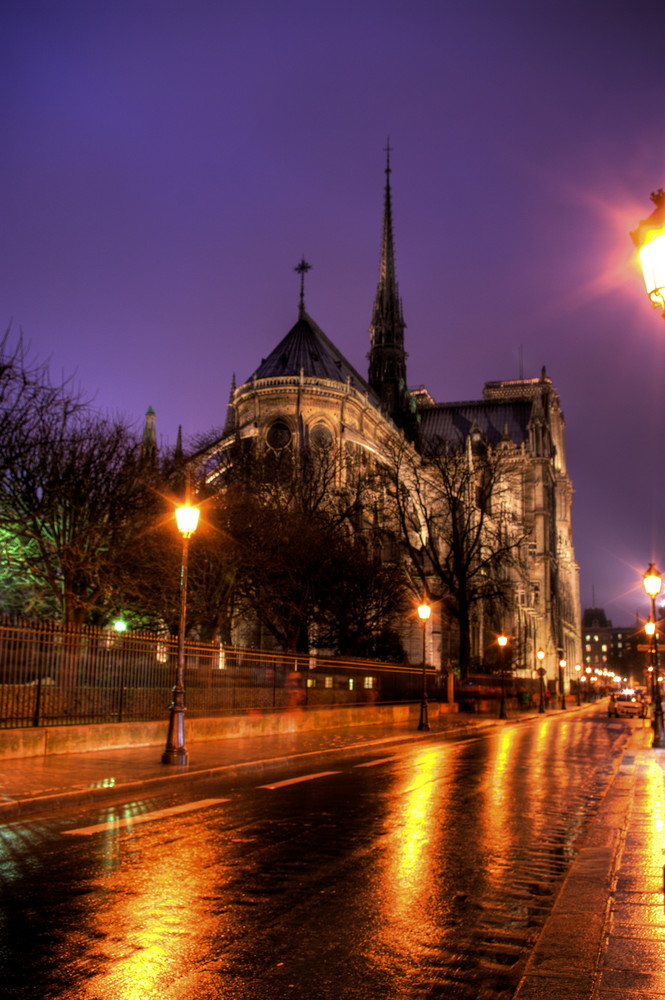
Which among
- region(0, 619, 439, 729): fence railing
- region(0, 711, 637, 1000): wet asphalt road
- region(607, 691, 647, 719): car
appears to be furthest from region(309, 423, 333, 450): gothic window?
region(0, 711, 637, 1000): wet asphalt road

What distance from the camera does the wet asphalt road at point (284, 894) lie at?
429 centimetres

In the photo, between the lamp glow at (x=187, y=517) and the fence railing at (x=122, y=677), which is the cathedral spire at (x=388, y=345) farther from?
the lamp glow at (x=187, y=517)

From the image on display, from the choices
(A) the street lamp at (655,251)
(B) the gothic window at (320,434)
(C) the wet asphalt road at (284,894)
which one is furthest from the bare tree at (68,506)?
(B) the gothic window at (320,434)

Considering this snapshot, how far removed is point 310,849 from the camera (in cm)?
746

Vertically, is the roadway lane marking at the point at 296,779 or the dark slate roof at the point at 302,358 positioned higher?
the dark slate roof at the point at 302,358

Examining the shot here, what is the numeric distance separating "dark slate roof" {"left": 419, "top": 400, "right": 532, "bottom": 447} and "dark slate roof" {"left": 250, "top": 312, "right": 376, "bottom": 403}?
38000 mm

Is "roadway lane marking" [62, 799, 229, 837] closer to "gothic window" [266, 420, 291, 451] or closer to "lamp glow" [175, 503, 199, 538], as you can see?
"lamp glow" [175, 503, 199, 538]

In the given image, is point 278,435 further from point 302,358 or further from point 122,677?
point 122,677

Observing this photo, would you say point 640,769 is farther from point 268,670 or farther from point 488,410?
point 488,410

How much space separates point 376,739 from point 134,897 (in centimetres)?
1511

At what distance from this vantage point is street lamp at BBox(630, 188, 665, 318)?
502 centimetres

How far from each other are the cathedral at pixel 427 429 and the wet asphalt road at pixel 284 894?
36244mm

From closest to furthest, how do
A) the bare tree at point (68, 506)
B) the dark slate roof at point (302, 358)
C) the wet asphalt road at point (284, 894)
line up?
the wet asphalt road at point (284, 894)
the bare tree at point (68, 506)
the dark slate roof at point (302, 358)

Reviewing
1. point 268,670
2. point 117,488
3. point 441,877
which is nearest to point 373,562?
point 117,488
